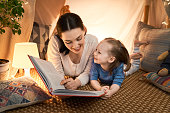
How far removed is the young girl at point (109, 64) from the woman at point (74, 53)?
4.5 inches

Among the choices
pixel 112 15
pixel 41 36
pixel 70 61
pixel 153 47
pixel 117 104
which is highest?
pixel 112 15

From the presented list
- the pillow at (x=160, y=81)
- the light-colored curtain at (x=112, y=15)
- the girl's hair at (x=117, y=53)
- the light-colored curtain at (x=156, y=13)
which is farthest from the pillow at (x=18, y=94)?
the light-colored curtain at (x=156, y=13)

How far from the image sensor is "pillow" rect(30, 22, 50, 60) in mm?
1951

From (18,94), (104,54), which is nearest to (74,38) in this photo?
(104,54)

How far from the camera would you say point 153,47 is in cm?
162

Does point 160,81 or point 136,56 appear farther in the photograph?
point 136,56

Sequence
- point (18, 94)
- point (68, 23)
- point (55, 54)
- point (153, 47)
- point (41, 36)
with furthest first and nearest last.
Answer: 1. point (41, 36)
2. point (153, 47)
3. point (55, 54)
4. point (68, 23)
5. point (18, 94)

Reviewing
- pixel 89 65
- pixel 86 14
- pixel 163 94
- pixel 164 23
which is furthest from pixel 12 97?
pixel 164 23

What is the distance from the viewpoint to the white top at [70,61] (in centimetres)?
139

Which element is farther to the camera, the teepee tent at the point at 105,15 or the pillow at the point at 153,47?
the teepee tent at the point at 105,15

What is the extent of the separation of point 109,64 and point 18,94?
66 centimetres

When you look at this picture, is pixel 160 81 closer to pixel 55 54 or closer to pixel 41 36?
pixel 55 54

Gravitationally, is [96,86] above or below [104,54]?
below

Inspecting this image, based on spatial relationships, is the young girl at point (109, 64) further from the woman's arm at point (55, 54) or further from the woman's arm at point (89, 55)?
the woman's arm at point (55, 54)
